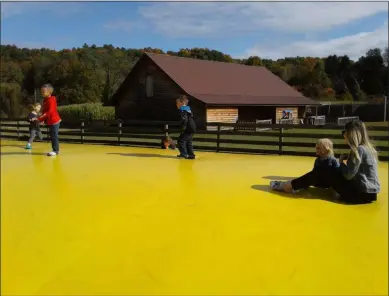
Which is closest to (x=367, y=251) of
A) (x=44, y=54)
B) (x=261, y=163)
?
(x=261, y=163)

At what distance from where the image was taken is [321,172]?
4.46 metres

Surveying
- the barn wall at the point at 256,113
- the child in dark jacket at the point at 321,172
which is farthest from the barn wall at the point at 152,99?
the child in dark jacket at the point at 321,172

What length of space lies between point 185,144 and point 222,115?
14.8 meters

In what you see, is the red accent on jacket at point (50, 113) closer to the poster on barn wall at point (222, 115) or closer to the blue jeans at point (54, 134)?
the blue jeans at point (54, 134)

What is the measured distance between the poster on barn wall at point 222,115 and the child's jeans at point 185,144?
13.3 meters

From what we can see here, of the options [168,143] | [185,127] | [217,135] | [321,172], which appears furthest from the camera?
[168,143]

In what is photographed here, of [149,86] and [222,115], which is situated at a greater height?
[149,86]

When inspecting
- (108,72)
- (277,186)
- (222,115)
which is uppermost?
(108,72)

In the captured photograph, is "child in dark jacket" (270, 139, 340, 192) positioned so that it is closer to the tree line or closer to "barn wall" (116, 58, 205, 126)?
the tree line

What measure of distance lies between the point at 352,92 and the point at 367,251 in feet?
166

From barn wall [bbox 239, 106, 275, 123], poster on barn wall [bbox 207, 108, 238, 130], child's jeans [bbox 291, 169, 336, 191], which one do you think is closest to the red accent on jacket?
child's jeans [bbox 291, 169, 336, 191]

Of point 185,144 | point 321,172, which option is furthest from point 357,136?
point 185,144

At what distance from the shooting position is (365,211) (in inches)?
159

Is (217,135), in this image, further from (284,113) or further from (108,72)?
(108,72)
